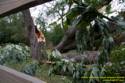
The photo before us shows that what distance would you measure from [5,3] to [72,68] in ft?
5.75

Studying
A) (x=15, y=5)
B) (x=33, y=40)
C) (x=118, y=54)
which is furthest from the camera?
(x=33, y=40)

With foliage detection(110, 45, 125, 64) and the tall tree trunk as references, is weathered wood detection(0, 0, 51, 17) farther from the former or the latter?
the tall tree trunk

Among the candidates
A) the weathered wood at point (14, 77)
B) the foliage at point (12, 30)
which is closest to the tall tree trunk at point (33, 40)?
the foliage at point (12, 30)

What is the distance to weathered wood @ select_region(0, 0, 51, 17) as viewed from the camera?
2.06 ft

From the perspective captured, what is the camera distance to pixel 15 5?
70 centimetres

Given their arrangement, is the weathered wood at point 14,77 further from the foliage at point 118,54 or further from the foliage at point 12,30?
the foliage at point 12,30

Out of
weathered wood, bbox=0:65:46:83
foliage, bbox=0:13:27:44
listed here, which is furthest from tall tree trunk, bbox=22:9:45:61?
weathered wood, bbox=0:65:46:83

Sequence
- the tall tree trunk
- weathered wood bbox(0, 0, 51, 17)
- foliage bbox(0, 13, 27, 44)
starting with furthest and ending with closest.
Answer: foliage bbox(0, 13, 27, 44)
the tall tree trunk
weathered wood bbox(0, 0, 51, 17)

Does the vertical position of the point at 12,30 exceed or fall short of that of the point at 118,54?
it exceeds it

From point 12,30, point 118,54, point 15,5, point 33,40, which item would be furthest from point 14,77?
point 12,30

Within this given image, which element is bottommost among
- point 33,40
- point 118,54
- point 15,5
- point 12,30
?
point 118,54

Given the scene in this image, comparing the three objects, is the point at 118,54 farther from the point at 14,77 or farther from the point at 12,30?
the point at 12,30

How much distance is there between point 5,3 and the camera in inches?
30.7

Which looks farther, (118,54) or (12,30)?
(12,30)
